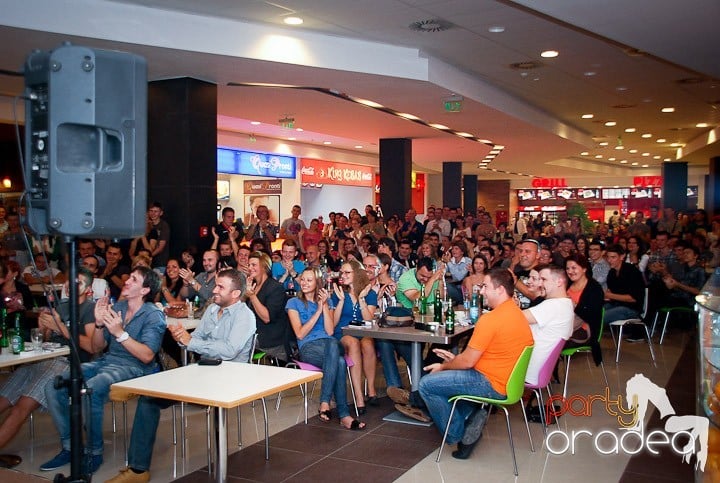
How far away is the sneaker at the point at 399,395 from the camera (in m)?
6.06

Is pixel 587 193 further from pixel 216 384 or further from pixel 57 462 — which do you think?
pixel 216 384

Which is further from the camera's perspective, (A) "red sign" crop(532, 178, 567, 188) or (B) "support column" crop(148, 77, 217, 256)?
(A) "red sign" crop(532, 178, 567, 188)

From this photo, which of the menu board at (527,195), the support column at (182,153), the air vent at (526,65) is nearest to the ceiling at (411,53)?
the air vent at (526,65)

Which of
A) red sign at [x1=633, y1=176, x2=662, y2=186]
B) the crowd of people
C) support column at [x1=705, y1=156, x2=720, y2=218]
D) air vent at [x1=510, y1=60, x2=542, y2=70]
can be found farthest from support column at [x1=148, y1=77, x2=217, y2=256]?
red sign at [x1=633, y1=176, x2=662, y2=186]

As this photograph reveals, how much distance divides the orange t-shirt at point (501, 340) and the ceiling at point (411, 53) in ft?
8.21

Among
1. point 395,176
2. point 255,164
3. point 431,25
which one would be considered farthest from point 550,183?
Answer: point 431,25

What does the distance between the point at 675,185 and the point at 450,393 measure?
22.1 m

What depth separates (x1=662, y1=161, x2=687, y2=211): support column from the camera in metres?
24.2

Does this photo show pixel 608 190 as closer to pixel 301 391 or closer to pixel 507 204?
pixel 507 204

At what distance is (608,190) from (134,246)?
27541 millimetres

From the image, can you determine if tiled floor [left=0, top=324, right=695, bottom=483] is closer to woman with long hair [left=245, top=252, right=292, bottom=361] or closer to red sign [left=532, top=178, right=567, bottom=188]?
woman with long hair [left=245, top=252, right=292, bottom=361]

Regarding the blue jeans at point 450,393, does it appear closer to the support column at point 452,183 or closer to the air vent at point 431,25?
the air vent at point 431,25

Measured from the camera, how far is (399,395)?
6.09 m

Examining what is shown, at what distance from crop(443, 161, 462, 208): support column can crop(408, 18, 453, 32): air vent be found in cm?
1280
